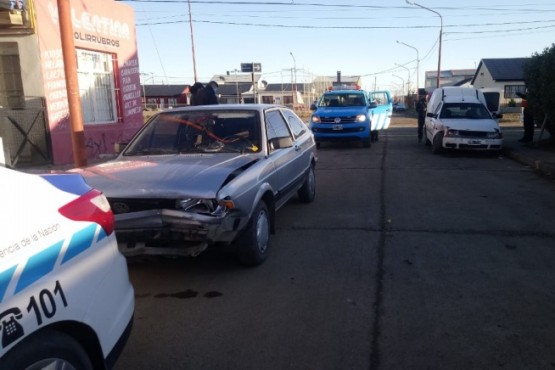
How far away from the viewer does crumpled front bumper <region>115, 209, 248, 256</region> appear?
4.12 m

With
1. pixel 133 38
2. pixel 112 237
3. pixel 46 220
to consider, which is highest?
pixel 133 38

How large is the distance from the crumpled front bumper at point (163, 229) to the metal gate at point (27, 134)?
27.8ft

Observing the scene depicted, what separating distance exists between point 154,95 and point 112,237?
75975 millimetres

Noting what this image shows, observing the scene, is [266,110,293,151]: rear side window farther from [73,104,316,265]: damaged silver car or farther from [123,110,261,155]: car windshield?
[123,110,261,155]: car windshield

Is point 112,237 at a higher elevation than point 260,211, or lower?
higher

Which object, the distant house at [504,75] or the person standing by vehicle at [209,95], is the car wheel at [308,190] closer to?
the person standing by vehicle at [209,95]

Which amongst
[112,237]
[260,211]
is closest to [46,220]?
[112,237]

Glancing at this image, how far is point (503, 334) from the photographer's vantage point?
3.49 meters

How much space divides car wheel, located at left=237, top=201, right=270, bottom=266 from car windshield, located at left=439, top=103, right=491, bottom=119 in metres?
10.4

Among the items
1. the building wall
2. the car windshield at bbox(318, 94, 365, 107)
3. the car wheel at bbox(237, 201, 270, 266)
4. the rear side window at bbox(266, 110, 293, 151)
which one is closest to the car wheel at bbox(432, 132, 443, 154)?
the car windshield at bbox(318, 94, 365, 107)

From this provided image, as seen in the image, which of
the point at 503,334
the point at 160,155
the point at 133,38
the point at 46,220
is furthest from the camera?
the point at 133,38

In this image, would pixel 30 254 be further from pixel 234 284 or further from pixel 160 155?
pixel 160 155

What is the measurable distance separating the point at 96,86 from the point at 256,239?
10.6m

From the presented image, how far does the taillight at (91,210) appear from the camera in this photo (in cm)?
233
